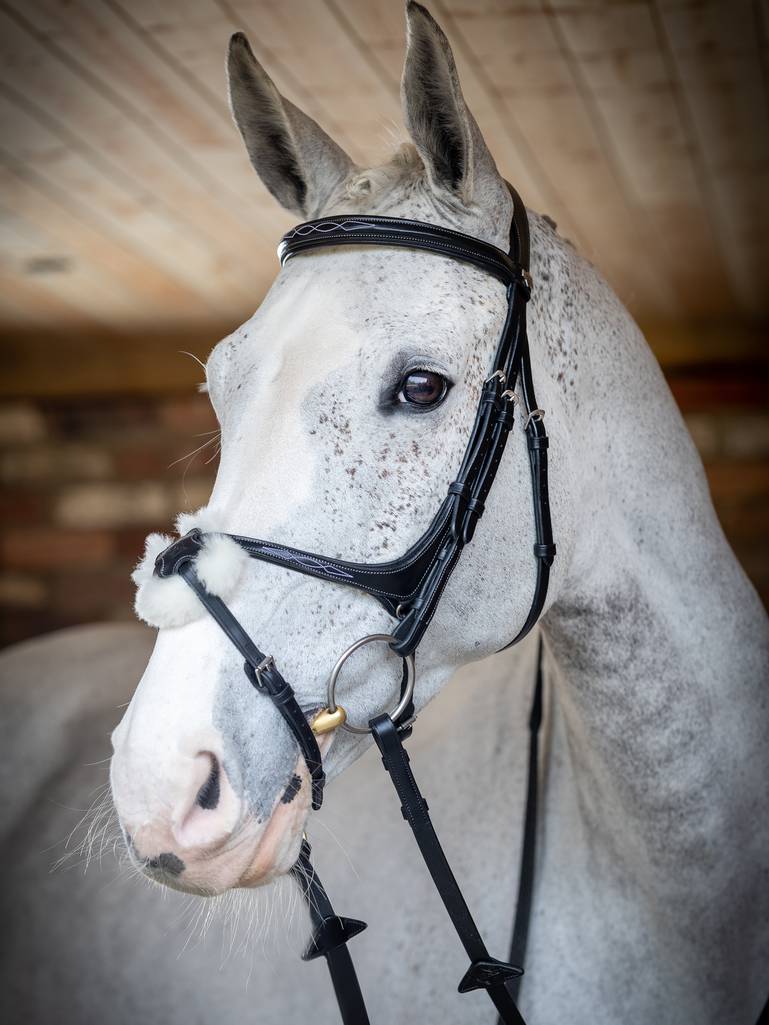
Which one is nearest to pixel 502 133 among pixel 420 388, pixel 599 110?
pixel 599 110

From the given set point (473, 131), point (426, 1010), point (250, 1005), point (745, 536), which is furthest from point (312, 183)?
point (745, 536)

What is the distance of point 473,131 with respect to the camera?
3.53 ft

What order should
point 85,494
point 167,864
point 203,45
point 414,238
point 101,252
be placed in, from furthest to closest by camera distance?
1. point 85,494
2. point 101,252
3. point 203,45
4. point 414,238
5. point 167,864

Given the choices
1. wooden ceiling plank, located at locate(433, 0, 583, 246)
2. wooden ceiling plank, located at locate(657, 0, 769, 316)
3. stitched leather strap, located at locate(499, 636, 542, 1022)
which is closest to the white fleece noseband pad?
stitched leather strap, located at locate(499, 636, 542, 1022)

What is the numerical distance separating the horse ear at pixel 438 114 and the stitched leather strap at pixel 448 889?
27.2 inches

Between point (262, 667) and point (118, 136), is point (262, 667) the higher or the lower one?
the lower one

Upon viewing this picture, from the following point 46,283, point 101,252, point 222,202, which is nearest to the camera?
point 222,202

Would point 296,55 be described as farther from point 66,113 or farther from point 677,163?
point 677,163

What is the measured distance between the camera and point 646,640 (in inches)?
48.2

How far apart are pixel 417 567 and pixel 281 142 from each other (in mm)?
693

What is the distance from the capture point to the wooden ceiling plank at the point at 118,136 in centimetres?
181

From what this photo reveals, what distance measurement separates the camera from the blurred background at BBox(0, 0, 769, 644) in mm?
1726

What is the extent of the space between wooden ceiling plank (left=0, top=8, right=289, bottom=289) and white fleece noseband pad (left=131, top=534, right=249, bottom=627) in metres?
1.38

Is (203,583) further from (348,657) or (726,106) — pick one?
(726,106)
